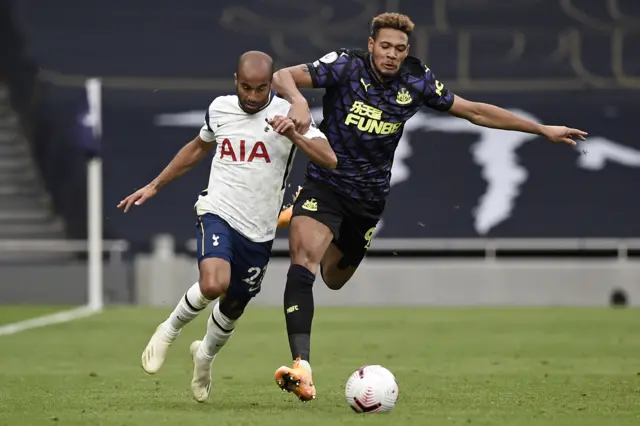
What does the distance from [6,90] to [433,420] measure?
18.8 meters

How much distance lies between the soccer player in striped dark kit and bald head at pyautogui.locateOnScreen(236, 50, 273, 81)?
2.27 ft

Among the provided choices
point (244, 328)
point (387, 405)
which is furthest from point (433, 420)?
point (244, 328)

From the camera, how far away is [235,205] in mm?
7941

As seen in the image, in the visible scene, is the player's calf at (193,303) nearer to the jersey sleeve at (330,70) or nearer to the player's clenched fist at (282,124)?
the player's clenched fist at (282,124)

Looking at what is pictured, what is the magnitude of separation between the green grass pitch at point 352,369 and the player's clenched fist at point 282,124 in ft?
4.82

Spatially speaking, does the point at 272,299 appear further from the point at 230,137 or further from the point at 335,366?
the point at 230,137

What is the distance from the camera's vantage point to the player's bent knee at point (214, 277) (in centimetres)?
765

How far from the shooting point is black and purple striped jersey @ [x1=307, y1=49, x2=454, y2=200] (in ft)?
28.6

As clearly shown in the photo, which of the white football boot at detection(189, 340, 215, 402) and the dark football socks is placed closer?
the dark football socks

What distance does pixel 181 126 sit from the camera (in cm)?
2316

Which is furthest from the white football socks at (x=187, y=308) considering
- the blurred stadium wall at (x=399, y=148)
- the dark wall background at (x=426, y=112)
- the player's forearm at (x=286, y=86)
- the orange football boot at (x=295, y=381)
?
the dark wall background at (x=426, y=112)

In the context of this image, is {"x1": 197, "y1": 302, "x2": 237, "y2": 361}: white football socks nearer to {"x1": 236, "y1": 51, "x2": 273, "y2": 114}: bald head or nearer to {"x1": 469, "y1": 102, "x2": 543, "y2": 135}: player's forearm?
{"x1": 236, "y1": 51, "x2": 273, "y2": 114}: bald head

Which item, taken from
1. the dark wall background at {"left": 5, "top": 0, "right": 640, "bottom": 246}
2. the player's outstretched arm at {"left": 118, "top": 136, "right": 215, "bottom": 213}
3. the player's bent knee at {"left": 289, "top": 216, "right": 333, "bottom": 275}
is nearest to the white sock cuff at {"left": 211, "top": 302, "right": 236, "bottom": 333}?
the player's bent knee at {"left": 289, "top": 216, "right": 333, "bottom": 275}

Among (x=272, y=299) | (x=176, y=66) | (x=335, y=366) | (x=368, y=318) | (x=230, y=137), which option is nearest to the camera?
(x=230, y=137)
